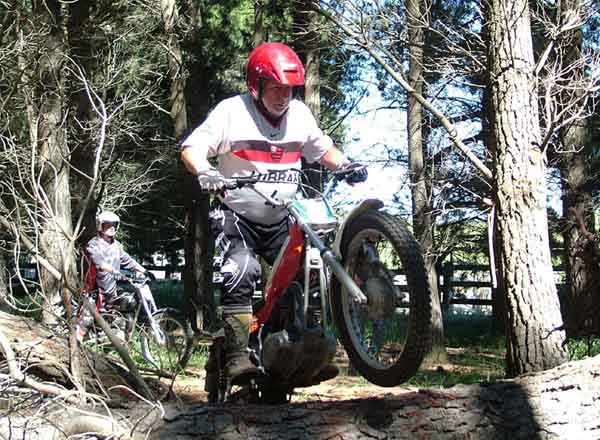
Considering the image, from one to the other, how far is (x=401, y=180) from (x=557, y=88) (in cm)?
499

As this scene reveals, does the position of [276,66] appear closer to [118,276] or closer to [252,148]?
[252,148]

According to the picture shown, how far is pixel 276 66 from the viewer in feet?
13.4

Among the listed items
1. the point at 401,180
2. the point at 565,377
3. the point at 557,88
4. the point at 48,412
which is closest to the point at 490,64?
the point at 557,88

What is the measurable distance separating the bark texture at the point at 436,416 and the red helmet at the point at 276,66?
5.18ft

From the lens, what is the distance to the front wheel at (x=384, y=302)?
3.54 meters

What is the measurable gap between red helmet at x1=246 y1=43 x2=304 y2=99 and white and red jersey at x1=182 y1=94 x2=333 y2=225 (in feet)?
0.81

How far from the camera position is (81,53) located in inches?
487

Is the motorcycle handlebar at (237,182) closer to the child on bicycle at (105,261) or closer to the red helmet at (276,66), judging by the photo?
the red helmet at (276,66)

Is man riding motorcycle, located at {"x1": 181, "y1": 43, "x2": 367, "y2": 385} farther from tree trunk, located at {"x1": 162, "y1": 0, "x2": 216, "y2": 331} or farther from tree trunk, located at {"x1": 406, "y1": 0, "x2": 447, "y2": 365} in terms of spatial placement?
tree trunk, located at {"x1": 162, "y1": 0, "x2": 216, "y2": 331}

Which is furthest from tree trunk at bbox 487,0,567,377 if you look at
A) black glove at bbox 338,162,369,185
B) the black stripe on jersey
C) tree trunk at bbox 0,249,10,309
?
tree trunk at bbox 0,249,10,309

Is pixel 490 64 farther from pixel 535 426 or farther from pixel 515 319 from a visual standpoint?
pixel 535 426

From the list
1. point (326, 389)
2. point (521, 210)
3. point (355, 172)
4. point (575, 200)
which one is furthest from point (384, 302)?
point (575, 200)

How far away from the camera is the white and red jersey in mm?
4336

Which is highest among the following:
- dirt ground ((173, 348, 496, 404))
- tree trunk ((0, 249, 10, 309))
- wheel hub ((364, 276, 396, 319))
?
tree trunk ((0, 249, 10, 309))
